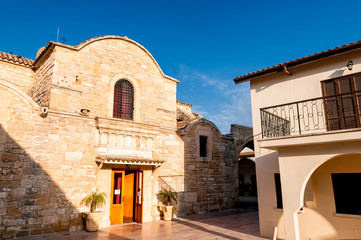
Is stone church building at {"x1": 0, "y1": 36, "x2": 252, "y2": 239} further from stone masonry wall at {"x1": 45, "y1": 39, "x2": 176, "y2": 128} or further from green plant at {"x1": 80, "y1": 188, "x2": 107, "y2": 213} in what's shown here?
green plant at {"x1": 80, "y1": 188, "x2": 107, "y2": 213}

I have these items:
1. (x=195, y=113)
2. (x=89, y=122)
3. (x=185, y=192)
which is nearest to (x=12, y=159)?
(x=89, y=122)

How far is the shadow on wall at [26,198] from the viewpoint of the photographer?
7.84 m

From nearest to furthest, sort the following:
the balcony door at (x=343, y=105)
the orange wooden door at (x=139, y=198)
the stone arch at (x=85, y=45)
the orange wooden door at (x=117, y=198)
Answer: the balcony door at (x=343, y=105) → the stone arch at (x=85, y=45) → the orange wooden door at (x=117, y=198) → the orange wooden door at (x=139, y=198)

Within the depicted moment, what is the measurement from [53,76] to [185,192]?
7904 mm

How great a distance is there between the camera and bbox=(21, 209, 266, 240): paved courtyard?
26.9ft

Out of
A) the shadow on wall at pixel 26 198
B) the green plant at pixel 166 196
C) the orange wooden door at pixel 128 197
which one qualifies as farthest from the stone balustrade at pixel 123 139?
the shadow on wall at pixel 26 198

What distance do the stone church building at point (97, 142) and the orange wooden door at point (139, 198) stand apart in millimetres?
43

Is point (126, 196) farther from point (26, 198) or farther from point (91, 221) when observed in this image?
point (26, 198)

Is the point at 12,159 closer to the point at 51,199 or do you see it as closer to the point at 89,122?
the point at 51,199

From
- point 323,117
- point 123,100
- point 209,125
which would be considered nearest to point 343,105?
point 323,117

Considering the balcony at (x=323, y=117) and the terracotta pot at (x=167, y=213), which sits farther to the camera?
the terracotta pot at (x=167, y=213)

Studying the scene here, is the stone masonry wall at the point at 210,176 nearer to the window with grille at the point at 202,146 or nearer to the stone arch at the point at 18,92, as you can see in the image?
the window with grille at the point at 202,146

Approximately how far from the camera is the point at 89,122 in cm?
1001

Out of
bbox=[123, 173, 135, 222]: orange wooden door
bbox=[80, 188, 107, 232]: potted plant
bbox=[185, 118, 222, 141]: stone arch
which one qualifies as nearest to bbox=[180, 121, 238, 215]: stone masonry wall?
bbox=[185, 118, 222, 141]: stone arch
